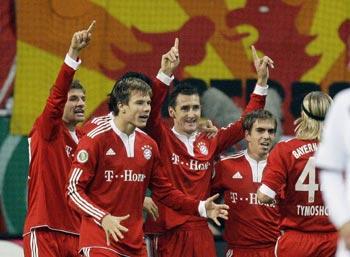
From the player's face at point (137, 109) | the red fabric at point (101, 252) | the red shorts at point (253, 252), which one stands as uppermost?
the player's face at point (137, 109)

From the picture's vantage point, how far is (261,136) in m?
8.48

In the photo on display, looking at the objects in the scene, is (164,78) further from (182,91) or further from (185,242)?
(185,242)

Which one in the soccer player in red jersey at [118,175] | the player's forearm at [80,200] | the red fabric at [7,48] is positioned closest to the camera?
the player's forearm at [80,200]

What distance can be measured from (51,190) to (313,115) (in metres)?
1.87

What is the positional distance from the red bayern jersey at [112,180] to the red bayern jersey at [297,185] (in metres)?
0.79

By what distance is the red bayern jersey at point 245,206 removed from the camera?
8.57 m

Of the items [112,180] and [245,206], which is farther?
[245,206]

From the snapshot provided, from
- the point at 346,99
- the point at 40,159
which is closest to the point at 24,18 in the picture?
the point at 40,159

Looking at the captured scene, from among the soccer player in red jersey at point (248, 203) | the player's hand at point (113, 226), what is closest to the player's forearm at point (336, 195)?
the player's hand at point (113, 226)

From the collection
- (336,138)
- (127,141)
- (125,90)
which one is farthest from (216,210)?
(336,138)

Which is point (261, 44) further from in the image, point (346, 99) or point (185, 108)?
point (346, 99)

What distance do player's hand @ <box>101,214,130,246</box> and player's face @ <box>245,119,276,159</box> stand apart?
1921 mm

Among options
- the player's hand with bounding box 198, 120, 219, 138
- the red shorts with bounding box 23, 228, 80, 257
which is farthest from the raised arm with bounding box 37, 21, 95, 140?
the player's hand with bounding box 198, 120, 219, 138

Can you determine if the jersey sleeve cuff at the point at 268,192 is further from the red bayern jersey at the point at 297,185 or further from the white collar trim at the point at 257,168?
the white collar trim at the point at 257,168
